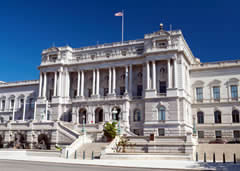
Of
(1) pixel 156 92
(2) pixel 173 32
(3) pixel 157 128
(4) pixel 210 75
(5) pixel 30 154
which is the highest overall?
(2) pixel 173 32

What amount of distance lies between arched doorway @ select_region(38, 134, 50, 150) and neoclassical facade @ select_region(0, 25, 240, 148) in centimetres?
136

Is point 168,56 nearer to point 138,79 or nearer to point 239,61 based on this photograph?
point 138,79

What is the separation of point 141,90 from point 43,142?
69.8ft

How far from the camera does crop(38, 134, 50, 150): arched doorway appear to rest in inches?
1890

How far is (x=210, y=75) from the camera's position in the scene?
186 ft

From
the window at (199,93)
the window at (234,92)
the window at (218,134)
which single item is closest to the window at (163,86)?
the window at (199,93)

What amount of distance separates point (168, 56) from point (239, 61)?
1421 centimetres

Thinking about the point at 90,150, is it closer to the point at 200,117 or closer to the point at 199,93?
the point at 200,117

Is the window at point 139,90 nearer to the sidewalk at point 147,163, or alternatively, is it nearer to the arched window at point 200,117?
the arched window at point 200,117

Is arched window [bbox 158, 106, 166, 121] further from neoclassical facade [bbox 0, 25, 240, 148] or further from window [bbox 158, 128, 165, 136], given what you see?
window [bbox 158, 128, 165, 136]

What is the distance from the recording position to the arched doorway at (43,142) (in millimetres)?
47994

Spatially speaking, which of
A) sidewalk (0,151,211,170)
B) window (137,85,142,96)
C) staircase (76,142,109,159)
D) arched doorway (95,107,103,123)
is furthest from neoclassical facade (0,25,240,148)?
sidewalk (0,151,211,170)

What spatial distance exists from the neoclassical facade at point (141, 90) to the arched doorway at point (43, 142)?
53.7 inches

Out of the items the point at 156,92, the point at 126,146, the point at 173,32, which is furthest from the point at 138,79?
the point at 126,146
